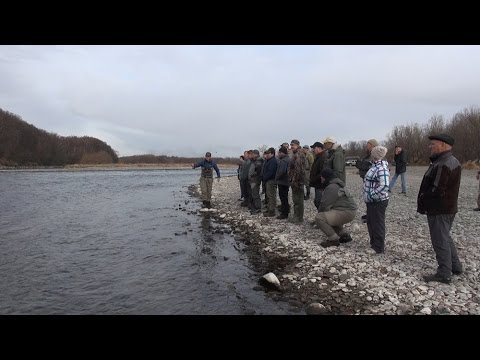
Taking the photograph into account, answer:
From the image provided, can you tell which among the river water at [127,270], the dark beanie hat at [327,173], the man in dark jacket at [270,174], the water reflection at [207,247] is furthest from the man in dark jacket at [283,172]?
the dark beanie hat at [327,173]

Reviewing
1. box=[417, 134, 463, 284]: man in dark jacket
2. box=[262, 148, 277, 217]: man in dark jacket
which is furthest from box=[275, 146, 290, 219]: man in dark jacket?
box=[417, 134, 463, 284]: man in dark jacket

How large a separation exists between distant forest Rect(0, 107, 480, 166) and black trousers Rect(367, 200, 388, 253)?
105 feet

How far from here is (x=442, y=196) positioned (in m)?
6.08

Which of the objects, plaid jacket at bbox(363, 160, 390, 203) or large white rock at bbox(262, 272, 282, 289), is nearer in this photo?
large white rock at bbox(262, 272, 282, 289)

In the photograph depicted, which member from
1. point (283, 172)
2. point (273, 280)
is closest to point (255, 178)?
point (283, 172)

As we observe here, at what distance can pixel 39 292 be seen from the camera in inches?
294

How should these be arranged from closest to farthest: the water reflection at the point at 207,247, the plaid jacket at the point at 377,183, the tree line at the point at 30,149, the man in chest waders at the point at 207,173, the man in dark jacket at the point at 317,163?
1. the plaid jacket at the point at 377,183
2. the water reflection at the point at 207,247
3. the man in dark jacket at the point at 317,163
4. the man in chest waders at the point at 207,173
5. the tree line at the point at 30,149

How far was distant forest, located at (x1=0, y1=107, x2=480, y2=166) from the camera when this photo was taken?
188ft

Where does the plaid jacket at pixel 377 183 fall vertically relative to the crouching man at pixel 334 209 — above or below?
above

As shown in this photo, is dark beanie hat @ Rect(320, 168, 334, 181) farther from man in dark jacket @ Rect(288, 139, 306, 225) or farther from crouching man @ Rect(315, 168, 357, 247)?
man in dark jacket @ Rect(288, 139, 306, 225)

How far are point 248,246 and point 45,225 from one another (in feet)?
33.4

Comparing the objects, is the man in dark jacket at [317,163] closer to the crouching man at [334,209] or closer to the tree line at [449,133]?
the crouching man at [334,209]

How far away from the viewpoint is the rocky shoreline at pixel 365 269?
591cm
